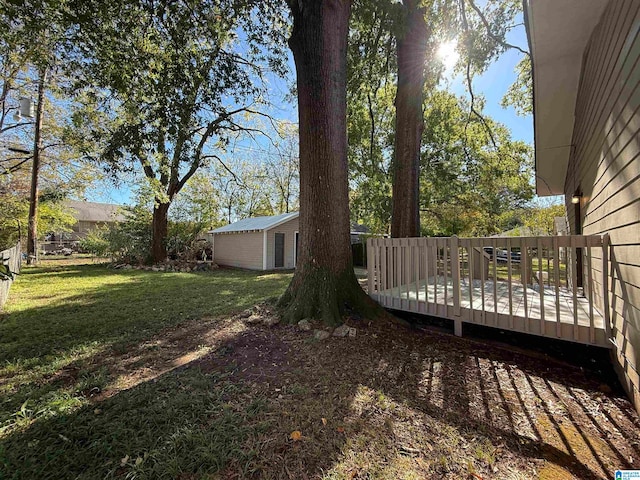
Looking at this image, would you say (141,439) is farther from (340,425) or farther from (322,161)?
(322,161)

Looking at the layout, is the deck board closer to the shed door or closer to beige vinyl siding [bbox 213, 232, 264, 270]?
the shed door

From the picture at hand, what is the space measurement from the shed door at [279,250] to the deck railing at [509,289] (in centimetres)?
944

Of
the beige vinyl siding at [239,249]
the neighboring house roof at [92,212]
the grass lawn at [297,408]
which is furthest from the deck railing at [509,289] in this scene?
the neighboring house roof at [92,212]

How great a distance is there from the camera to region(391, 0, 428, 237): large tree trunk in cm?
627

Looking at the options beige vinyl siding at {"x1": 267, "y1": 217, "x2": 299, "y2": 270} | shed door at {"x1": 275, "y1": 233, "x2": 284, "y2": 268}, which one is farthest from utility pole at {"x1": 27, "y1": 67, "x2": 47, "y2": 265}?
shed door at {"x1": 275, "y1": 233, "x2": 284, "y2": 268}

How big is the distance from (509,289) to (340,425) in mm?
2375

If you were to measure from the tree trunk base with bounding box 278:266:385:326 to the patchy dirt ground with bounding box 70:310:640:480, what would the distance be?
295 mm

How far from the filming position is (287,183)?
88.4 ft

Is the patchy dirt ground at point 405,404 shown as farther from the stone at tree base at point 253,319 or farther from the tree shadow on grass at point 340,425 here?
the stone at tree base at point 253,319

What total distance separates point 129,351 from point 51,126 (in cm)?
1662

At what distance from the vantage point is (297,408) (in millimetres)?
2256

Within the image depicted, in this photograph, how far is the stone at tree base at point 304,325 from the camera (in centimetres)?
373

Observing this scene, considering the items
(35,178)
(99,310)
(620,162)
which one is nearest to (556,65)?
(620,162)

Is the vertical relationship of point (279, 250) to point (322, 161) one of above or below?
below
